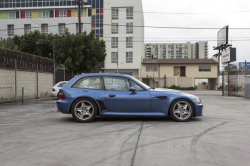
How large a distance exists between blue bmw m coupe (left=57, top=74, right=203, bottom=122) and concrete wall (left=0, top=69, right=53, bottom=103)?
25.9ft

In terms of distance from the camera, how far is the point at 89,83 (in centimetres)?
761

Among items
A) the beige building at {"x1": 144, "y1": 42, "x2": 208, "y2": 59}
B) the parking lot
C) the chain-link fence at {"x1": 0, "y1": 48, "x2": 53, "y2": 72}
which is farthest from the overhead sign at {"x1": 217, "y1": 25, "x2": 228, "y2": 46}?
the beige building at {"x1": 144, "y1": 42, "x2": 208, "y2": 59}

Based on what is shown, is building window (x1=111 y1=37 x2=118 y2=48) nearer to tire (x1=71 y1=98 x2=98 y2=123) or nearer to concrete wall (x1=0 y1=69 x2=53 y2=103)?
concrete wall (x1=0 y1=69 x2=53 y2=103)

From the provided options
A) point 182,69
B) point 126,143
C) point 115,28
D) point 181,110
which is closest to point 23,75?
point 181,110

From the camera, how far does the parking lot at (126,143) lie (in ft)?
13.3

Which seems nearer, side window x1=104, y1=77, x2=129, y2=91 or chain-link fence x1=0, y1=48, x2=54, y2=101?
side window x1=104, y1=77, x2=129, y2=91

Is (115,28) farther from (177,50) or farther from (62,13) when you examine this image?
(177,50)

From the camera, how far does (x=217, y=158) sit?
4.16 m

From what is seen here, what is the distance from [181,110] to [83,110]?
9.39ft

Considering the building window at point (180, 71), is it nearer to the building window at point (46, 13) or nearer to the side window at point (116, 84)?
the building window at point (46, 13)

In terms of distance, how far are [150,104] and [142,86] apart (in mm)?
579

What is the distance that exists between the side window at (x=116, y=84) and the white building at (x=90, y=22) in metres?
41.3

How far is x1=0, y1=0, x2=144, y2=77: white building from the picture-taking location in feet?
166

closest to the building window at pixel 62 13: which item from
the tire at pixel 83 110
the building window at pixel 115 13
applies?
the building window at pixel 115 13
